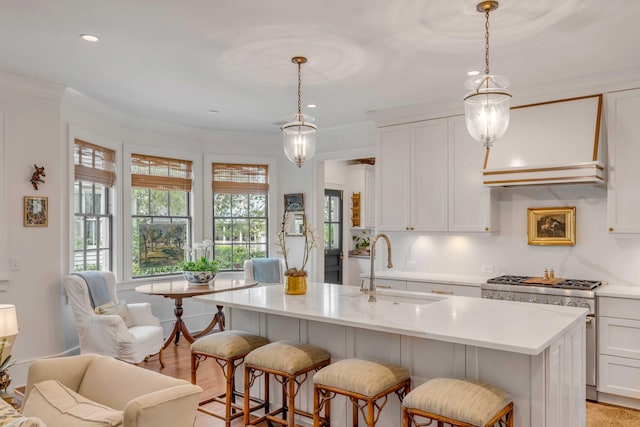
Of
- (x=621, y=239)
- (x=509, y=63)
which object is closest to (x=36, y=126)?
(x=509, y=63)

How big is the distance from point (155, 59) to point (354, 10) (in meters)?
1.65

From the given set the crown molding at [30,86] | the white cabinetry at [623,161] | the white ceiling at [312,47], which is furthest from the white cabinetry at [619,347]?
the crown molding at [30,86]

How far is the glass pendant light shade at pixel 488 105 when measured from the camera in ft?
8.95

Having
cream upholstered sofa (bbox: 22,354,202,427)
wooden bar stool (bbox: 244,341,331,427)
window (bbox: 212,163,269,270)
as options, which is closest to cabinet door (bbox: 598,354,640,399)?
wooden bar stool (bbox: 244,341,331,427)

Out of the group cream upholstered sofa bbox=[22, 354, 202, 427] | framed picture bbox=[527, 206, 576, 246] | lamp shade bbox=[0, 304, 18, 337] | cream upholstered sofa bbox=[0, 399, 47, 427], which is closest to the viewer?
cream upholstered sofa bbox=[0, 399, 47, 427]

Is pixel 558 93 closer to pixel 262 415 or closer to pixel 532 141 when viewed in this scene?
pixel 532 141

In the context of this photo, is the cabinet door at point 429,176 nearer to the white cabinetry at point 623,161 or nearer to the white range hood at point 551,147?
the white range hood at point 551,147

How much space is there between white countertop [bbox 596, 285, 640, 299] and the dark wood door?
424 cm

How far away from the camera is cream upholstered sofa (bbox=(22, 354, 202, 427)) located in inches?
66.2

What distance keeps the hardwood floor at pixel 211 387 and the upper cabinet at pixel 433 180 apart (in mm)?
1748

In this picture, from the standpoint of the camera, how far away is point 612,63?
12.3 ft

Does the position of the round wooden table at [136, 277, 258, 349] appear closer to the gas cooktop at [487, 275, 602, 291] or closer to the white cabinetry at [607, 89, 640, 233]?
the gas cooktop at [487, 275, 602, 291]

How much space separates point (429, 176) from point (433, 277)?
3.41 ft

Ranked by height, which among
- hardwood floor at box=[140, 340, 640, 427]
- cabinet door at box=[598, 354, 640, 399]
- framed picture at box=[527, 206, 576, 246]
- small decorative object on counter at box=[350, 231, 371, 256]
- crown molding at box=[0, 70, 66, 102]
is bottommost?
hardwood floor at box=[140, 340, 640, 427]
